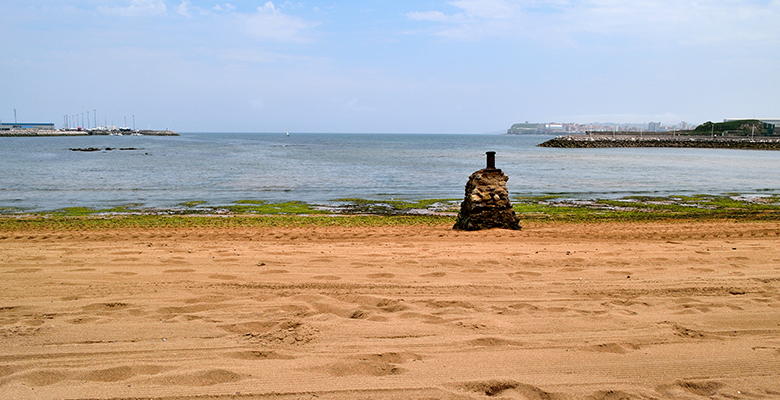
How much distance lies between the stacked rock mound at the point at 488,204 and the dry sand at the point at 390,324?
355 cm

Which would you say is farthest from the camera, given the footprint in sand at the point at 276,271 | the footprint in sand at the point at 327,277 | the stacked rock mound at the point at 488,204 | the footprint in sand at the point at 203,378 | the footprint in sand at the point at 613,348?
the stacked rock mound at the point at 488,204

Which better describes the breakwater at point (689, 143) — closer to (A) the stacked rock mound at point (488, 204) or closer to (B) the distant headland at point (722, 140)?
(B) the distant headland at point (722, 140)

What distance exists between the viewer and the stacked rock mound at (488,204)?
11.8 metres

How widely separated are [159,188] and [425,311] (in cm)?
2534

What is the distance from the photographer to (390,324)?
478cm

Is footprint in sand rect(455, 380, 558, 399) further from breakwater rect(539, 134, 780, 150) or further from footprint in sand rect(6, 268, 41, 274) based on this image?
breakwater rect(539, 134, 780, 150)

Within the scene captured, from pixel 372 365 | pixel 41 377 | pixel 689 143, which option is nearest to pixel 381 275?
pixel 372 365

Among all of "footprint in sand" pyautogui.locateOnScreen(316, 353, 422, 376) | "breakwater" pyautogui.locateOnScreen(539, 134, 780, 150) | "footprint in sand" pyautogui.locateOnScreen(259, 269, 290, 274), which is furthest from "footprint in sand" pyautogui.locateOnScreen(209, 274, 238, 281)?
"breakwater" pyautogui.locateOnScreen(539, 134, 780, 150)

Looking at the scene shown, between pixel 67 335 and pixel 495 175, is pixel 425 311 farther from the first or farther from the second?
pixel 495 175

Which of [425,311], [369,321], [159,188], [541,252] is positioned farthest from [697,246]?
[159,188]

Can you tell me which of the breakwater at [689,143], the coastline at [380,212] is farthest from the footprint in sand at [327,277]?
the breakwater at [689,143]

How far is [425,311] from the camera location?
514 cm

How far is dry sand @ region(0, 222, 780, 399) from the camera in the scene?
370cm

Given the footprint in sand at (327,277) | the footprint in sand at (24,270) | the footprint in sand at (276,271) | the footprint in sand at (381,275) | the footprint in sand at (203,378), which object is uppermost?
the footprint in sand at (24,270)
